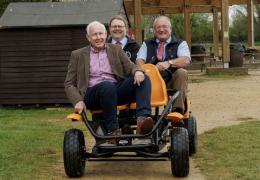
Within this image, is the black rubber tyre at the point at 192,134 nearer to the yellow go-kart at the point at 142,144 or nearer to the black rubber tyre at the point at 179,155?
the yellow go-kart at the point at 142,144

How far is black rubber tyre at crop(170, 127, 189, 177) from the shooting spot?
18.2ft

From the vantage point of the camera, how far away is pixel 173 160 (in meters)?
5.56

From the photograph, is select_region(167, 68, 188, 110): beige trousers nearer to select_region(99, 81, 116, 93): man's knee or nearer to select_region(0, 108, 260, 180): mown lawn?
select_region(0, 108, 260, 180): mown lawn

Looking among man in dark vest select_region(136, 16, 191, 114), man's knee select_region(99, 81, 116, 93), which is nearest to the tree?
man in dark vest select_region(136, 16, 191, 114)

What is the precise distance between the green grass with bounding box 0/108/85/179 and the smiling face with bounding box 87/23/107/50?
1.31 meters

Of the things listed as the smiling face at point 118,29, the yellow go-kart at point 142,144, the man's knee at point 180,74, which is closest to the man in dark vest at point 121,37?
the smiling face at point 118,29

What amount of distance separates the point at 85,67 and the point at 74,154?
0.91m

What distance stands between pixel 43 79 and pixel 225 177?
25.6 feet

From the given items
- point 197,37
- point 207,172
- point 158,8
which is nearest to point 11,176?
point 207,172

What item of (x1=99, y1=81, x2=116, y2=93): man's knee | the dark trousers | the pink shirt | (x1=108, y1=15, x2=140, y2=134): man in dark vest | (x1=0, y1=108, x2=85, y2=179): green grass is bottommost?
(x1=0, y1=108, x2=85, y2=179): green grass

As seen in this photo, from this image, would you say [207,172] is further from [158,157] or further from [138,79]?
[138,79]

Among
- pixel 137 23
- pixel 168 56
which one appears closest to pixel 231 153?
pixel 168 56

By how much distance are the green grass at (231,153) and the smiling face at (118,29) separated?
1.53m

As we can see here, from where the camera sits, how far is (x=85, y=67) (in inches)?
239
